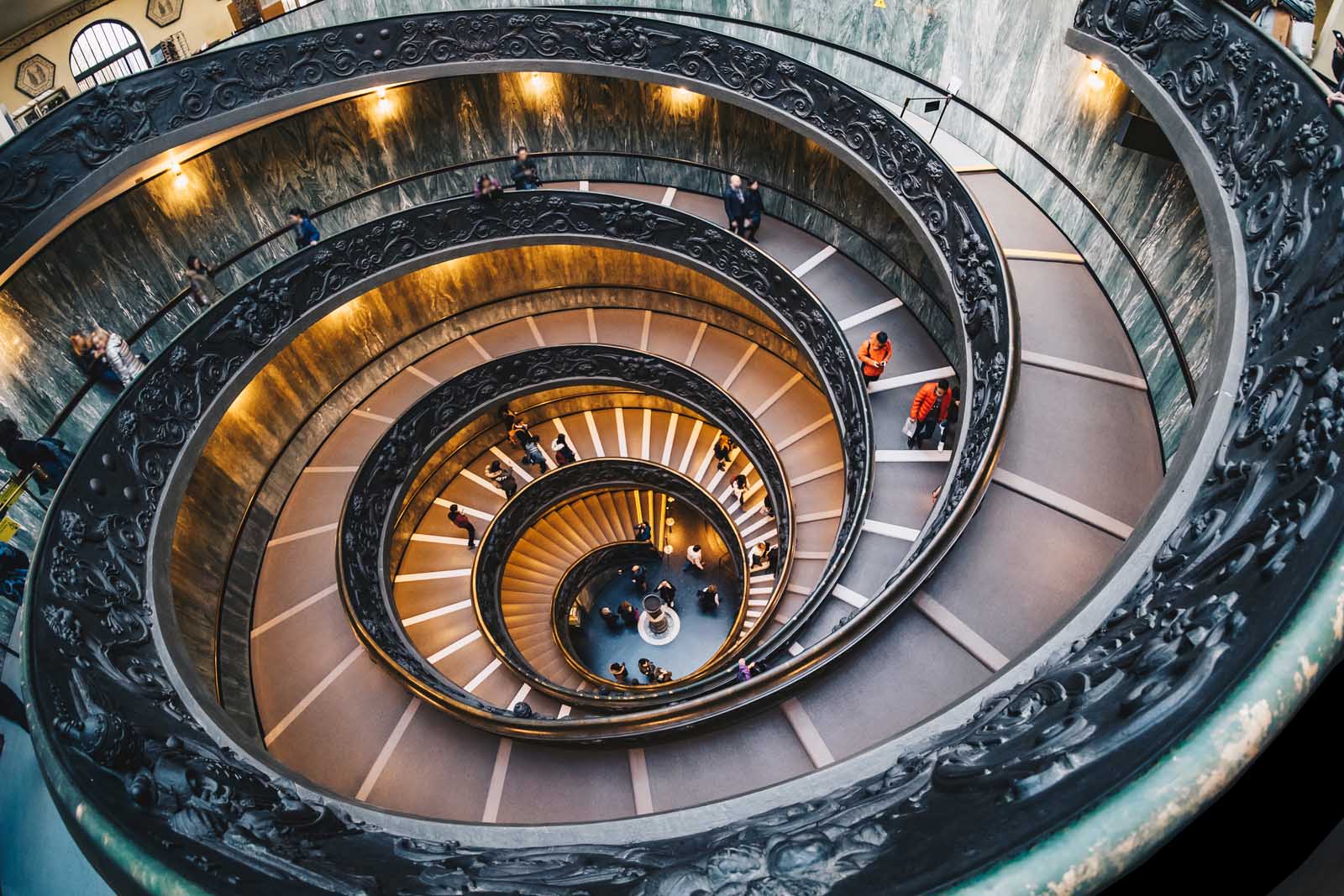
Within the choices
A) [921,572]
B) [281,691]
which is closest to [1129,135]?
[921,572]

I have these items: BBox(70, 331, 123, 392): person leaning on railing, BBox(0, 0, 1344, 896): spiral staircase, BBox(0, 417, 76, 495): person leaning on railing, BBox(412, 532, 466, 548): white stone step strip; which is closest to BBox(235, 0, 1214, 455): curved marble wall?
BBox(0, 0, 1344, 896): spiral staircase

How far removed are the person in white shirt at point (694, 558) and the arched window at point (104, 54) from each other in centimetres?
1728

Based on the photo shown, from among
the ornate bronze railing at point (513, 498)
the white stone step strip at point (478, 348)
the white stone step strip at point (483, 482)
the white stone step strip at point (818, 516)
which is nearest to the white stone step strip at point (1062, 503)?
the ornate bronze railing at point (513, 498)

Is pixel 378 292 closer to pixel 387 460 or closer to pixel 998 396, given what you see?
pixel 387 460

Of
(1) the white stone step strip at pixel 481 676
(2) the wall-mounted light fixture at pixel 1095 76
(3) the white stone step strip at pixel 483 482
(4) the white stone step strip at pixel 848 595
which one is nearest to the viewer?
(4) the white stone step strip at pixel 848 595

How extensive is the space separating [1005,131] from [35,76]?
64.0 ft

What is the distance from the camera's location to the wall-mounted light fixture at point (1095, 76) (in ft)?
26.8

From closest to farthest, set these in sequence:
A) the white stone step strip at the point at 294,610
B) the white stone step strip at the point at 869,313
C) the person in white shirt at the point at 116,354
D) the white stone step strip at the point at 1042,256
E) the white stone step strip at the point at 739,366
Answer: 1. the white stone step strip at the point at 1042,256
2. the person in white shirt at the point at 116,354
3. the white stone step strip at the point at 294,610
4. the white stone step strip at the point at 869,313
5. the white stone step strip at the point at 739,366

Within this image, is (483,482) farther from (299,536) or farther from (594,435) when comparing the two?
(299,536)

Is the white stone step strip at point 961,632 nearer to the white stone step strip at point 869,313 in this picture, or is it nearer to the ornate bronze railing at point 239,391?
the ornate bronze railing at point 239,391

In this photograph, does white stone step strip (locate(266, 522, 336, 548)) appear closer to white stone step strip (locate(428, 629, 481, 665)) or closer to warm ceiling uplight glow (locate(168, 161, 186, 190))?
white stone step strip (locate(428, 629, 481, 665))

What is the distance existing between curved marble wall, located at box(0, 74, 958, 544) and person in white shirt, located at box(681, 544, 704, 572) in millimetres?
8956

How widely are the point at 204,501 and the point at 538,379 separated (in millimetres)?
6854

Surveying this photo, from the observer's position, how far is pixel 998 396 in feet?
20.5
